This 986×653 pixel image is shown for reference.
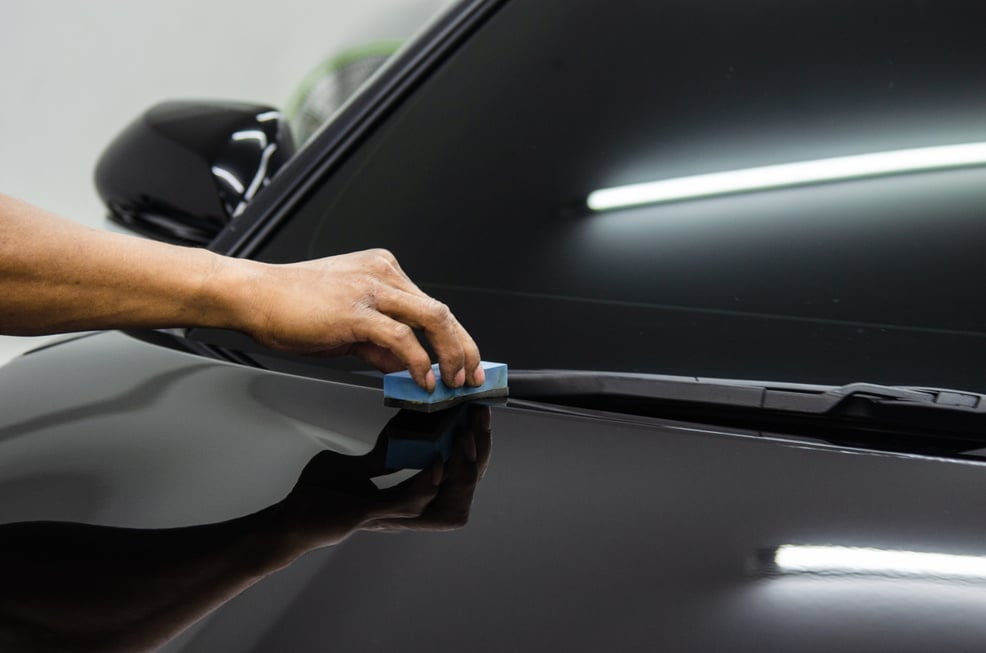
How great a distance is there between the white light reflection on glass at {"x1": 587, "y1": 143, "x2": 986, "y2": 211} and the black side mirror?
44cm

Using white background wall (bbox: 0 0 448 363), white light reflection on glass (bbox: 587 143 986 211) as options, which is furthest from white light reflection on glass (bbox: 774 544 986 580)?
white background wall (bbox: 0 0 448 363)

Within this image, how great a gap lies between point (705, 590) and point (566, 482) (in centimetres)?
14

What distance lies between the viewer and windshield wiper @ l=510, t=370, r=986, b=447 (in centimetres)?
72

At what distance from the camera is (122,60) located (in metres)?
4.27

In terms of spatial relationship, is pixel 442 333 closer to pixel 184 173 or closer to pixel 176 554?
pixel 176 554

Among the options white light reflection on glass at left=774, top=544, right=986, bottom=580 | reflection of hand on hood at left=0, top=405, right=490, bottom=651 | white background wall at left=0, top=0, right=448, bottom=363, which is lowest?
reflection of hand on hood at left=0, top=405, right=490, bottom=651

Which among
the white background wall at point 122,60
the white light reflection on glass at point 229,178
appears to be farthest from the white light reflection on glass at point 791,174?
the white background wall at point 122,60

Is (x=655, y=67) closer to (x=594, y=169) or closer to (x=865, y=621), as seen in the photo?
(x=594, y=169)

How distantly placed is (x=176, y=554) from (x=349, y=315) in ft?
0.81

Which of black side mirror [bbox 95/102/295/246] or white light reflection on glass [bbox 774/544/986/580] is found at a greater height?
black side mirror [bbox 95/102/295/246]

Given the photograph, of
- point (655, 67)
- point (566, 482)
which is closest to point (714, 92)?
point (655, 67)

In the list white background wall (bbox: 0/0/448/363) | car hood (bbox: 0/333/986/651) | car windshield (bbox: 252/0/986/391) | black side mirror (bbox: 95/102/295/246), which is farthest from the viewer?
white background wall (bbox: 0/0/448/363)

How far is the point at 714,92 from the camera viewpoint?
102cm

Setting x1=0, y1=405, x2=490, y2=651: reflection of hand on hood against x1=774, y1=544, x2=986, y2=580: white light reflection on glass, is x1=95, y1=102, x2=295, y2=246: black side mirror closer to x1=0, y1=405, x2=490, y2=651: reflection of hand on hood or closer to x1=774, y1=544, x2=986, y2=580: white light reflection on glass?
x1=0, y1=405, x2=490, y2=651: reflection of hand on hood
